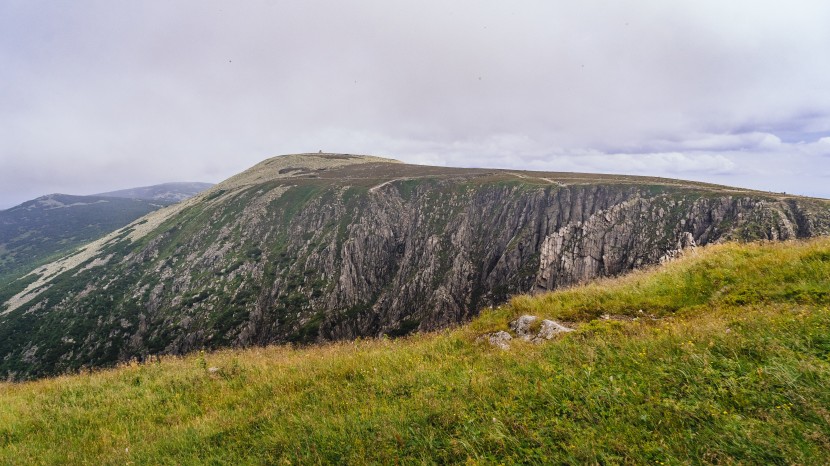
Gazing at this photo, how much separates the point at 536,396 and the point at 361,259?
312 feet

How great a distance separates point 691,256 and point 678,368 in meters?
9.85

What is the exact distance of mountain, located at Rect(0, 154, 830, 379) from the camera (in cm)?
7688

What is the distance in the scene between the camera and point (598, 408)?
5.27 meters

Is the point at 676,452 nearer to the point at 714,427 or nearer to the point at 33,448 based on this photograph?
the point at 714,427

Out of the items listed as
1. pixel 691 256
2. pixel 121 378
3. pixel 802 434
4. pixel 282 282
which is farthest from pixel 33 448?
pixel 282 282

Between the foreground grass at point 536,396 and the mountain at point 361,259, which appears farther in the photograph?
the mountain at point 361,259

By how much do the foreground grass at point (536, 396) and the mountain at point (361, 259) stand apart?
6681 centimetres

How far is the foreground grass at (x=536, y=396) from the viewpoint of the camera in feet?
14.8

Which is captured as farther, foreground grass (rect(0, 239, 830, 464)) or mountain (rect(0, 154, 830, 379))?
mountain (rect(0, 154, 830, 379))

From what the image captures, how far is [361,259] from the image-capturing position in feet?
326

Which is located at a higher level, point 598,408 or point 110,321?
point 598,408

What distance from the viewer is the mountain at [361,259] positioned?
252 ft

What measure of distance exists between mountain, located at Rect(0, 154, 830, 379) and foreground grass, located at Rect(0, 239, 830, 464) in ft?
219

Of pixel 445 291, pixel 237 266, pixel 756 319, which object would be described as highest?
pixel 756 319
